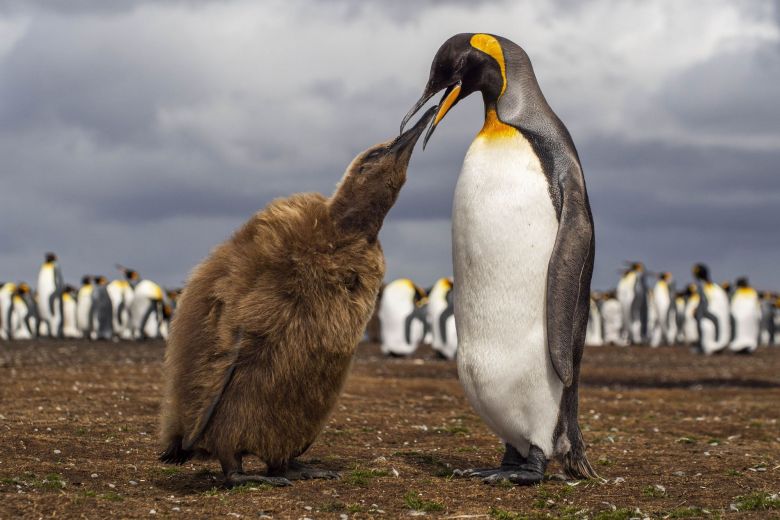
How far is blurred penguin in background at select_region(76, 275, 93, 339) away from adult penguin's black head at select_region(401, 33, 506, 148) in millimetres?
25932

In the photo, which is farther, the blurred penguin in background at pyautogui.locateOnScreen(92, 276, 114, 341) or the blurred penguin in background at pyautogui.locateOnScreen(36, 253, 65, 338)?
the blurred penguin in background at pyautogui.locateOnScreen(36, 253, 65, 338)

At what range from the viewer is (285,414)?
479 centimetres

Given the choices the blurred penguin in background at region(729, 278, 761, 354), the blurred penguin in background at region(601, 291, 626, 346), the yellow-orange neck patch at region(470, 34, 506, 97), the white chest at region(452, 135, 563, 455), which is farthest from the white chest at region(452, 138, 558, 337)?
the blurred penguin in background at region(601, 291, 626, 346)

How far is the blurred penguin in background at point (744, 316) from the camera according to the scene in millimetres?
26516

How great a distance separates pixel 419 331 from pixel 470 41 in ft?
59.2

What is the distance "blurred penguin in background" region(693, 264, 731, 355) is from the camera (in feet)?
88.4

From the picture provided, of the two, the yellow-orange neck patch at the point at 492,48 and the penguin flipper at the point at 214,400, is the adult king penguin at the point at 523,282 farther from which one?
the penguin flipper at the point at 214,400

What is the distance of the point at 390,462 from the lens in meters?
5.88

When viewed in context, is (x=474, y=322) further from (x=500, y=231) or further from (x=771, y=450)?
(x=771, y=450)

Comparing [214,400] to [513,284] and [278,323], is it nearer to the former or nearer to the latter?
[278,323]

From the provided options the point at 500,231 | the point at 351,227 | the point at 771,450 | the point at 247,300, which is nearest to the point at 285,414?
the point at 247,300

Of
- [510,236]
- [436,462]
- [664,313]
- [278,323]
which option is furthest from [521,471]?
[664,313]

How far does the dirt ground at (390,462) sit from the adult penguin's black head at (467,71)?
1989 mm

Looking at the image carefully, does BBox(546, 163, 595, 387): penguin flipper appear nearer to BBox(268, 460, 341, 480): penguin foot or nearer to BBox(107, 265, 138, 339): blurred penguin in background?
BBox(268, 460, 341, 480): penguin foot
